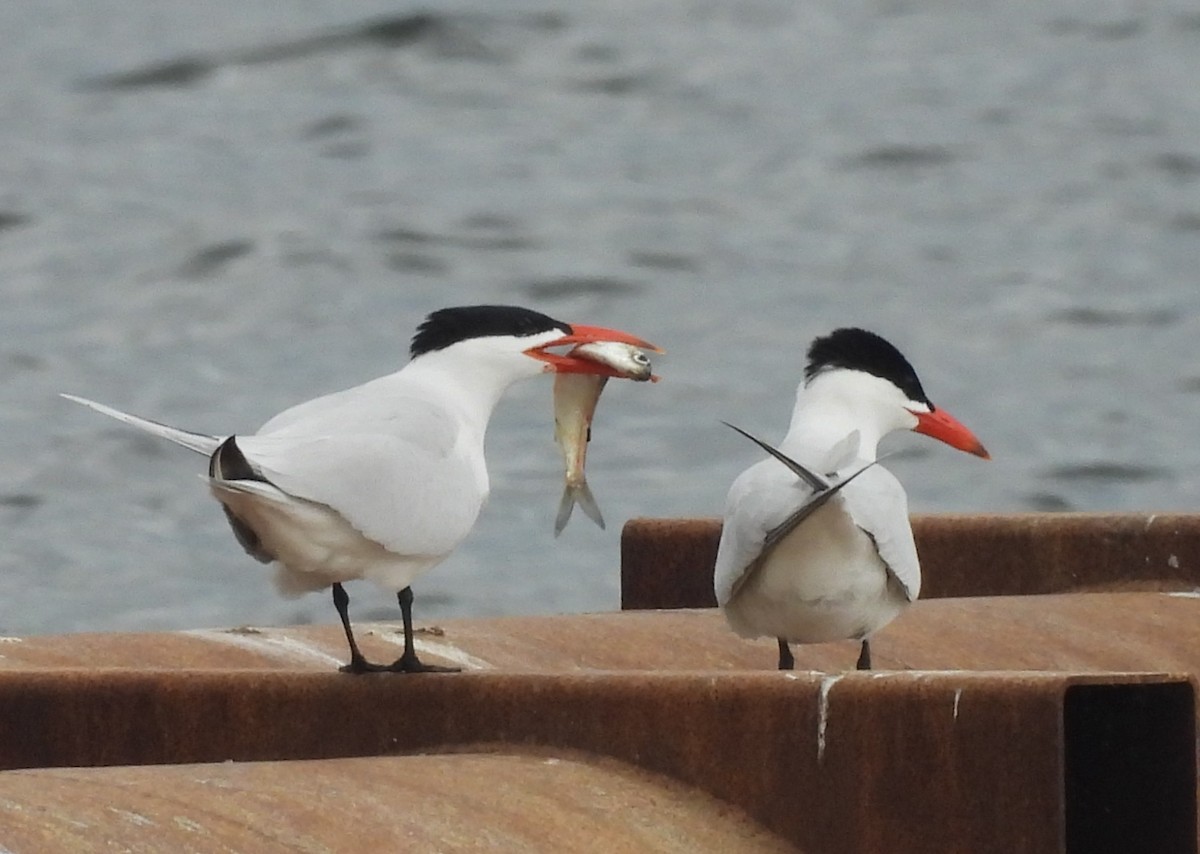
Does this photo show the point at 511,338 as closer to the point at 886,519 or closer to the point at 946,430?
the point at 886,519

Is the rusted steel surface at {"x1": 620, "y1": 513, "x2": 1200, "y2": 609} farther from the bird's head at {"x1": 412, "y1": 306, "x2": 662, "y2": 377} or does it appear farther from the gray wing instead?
the gray wing

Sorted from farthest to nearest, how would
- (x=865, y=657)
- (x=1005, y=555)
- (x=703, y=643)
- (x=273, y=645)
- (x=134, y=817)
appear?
(x=1005, y=555) → (x=703, y=643) → (x=865, y=657) → (x=273, y=645) → (x=134, y=817)

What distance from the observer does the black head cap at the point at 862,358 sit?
5977mm

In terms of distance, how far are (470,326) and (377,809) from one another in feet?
5.44

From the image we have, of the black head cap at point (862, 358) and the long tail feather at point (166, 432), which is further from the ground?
the long tail feather at point (166, 432)

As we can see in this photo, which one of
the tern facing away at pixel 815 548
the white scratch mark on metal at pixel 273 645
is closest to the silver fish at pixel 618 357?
the tern facing away at pixel 815 548

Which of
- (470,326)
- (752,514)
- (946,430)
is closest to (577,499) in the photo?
(470,326)

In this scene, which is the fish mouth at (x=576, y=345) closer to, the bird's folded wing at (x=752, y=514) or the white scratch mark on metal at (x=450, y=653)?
the bird's folded wing at (x=752, y=514)

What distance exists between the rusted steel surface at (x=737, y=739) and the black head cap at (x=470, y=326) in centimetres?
95

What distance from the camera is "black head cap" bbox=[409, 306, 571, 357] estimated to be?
5.41 meters

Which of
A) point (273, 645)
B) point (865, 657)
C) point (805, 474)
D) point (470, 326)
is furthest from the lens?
point (865, 657)

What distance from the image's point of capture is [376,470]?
4.79 meters

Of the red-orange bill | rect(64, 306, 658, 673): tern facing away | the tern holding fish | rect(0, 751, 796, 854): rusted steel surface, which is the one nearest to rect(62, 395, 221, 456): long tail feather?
rect(64, 306, 658, 673): tern facing away

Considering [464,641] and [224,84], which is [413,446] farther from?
[224,84]
